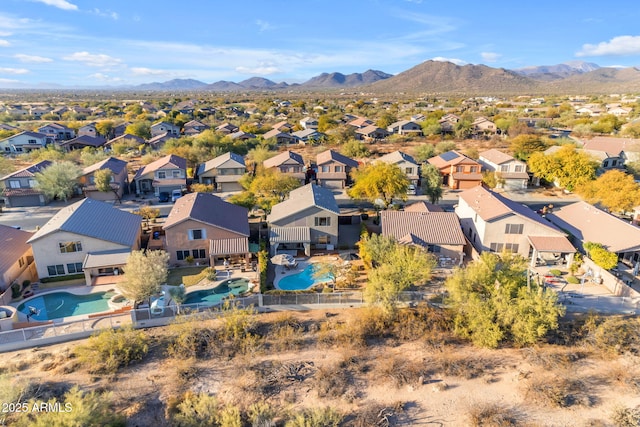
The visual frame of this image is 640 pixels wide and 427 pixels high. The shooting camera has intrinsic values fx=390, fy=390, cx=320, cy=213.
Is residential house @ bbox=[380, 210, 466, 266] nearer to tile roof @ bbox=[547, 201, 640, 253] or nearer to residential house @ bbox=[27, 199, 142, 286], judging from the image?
tile roof @ bbox=[547, 201, 640, 253]

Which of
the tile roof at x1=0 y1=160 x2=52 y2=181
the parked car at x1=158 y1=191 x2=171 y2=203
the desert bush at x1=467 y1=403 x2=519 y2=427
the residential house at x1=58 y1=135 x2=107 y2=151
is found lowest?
the desert bush at x1=467 y1=403 x2=519 y2=427

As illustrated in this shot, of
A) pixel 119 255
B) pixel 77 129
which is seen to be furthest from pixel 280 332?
pixel 77 129

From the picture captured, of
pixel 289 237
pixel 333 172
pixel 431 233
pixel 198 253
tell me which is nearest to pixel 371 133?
pixel 333 172

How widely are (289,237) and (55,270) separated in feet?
60.9

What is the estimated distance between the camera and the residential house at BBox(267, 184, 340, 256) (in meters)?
33.9

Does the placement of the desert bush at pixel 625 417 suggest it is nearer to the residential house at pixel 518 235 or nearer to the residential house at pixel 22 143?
the residential house at pixel 518 235

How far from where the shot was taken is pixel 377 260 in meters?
30.2

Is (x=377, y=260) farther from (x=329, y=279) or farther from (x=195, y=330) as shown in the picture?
(x=195, y=330)

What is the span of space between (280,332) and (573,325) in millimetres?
18610

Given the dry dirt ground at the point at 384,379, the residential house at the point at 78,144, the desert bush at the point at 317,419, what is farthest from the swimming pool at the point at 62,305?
the residential house at the point at 78,144

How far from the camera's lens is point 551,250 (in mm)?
31391

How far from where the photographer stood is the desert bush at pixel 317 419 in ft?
57.7

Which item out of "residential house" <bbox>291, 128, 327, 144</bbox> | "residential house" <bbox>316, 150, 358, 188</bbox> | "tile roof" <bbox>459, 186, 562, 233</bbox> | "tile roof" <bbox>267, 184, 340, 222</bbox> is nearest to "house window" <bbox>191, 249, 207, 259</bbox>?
"tile roof" <bbox>267, 184, 340, 222</bbox>

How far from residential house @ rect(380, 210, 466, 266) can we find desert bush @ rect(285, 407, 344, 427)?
667 inches
